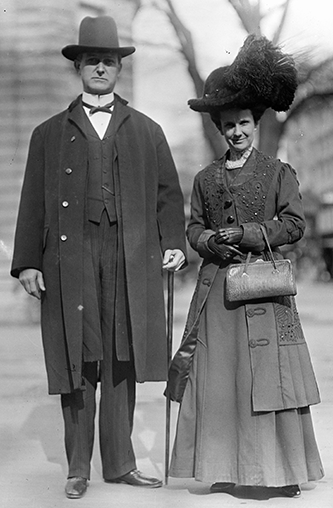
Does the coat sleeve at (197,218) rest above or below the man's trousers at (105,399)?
above

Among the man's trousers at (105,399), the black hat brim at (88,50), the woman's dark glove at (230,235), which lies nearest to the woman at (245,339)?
the woman's dark glove at (230,235)

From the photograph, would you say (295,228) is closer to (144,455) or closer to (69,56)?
(69,56)

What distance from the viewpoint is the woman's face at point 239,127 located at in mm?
3400

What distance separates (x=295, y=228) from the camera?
3.38 metres

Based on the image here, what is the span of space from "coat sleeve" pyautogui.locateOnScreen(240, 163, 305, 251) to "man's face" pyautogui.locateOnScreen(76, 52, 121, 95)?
0.87 m

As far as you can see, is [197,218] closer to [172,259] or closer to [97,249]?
[172,259]

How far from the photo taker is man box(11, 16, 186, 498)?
136 inches

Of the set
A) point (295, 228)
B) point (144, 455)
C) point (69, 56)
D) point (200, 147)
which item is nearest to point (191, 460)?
point (144, 455)

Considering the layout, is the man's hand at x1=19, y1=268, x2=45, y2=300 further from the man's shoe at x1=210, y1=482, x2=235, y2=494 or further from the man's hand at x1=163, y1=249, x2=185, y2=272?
the man's shoe at x1=210, y1=482, x2=235, y2=494

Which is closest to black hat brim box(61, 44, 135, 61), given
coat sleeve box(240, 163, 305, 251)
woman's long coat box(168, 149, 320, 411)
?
woman's long coat box(168, 149, 320, 411)

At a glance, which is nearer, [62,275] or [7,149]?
[62,275]

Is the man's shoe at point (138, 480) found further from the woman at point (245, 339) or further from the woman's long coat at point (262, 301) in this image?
the woman's long coat at point (262, 301)

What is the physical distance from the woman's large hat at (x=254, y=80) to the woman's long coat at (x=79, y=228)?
1.30 feet

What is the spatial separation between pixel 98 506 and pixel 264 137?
3438 mm
